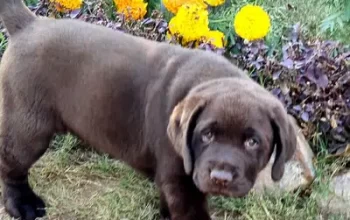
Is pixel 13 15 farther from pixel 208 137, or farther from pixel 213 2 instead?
pixel 213 2

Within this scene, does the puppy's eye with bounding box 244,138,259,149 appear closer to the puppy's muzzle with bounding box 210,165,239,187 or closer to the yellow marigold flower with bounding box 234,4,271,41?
the puppy's muzzle with bounding box 210,165,239,187

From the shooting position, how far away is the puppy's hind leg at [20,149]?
15.4ft

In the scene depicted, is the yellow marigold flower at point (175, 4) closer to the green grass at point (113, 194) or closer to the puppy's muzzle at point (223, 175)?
the green grass at point (113, 194)

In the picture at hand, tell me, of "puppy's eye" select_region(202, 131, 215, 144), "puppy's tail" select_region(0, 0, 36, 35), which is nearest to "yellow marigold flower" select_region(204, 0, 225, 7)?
"puppy's tail" select_region(0, 0, 36, 35)

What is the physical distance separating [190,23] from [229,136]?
1.93m

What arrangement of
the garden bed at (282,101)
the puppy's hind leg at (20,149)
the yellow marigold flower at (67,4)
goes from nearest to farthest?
the puppy's hind leg at (20,149)
the garden bed at (282,101)
the yellow marigold flower at (67,4)

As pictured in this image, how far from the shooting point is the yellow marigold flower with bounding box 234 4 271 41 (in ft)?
18.9

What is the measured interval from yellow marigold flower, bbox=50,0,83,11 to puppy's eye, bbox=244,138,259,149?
257cm

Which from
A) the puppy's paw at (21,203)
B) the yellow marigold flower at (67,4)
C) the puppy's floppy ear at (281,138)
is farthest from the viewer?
the yellow marigold flower at (67,4)

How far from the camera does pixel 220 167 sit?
3.90 m

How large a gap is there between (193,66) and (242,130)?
1.99ft

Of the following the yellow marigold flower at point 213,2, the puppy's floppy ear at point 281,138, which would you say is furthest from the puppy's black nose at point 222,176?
the yellow marigold flower at point 213,2

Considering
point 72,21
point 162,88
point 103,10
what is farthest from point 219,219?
point 103,10

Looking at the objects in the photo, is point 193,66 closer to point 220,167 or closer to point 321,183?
point 220,167
